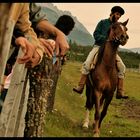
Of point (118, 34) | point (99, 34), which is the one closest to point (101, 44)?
point (99, 34)

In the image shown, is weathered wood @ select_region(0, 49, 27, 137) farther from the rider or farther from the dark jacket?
the dark jacket

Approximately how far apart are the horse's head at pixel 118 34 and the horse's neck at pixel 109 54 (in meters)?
0.19

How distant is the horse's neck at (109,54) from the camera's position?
11.9 metres

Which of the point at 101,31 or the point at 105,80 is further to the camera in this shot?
the point at 101,31

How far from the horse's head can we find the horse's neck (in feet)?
0.63

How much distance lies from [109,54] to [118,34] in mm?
744

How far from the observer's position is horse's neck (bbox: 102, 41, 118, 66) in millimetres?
11922

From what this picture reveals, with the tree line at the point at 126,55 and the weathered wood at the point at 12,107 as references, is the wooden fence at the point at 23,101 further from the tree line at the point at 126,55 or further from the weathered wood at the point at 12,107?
the tree line at the point at 126,55

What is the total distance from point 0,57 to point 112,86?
34.0ft

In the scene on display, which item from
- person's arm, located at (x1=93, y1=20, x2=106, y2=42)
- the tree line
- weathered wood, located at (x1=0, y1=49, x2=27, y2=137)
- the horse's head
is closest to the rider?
person's arm, located at (x1=93, y1=20, x2=106, y2=42)

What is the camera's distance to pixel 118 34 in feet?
37.1

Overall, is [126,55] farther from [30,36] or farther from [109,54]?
[30,36]

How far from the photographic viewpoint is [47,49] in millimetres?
2584

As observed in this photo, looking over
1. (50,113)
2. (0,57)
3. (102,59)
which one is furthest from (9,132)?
(50,113)
